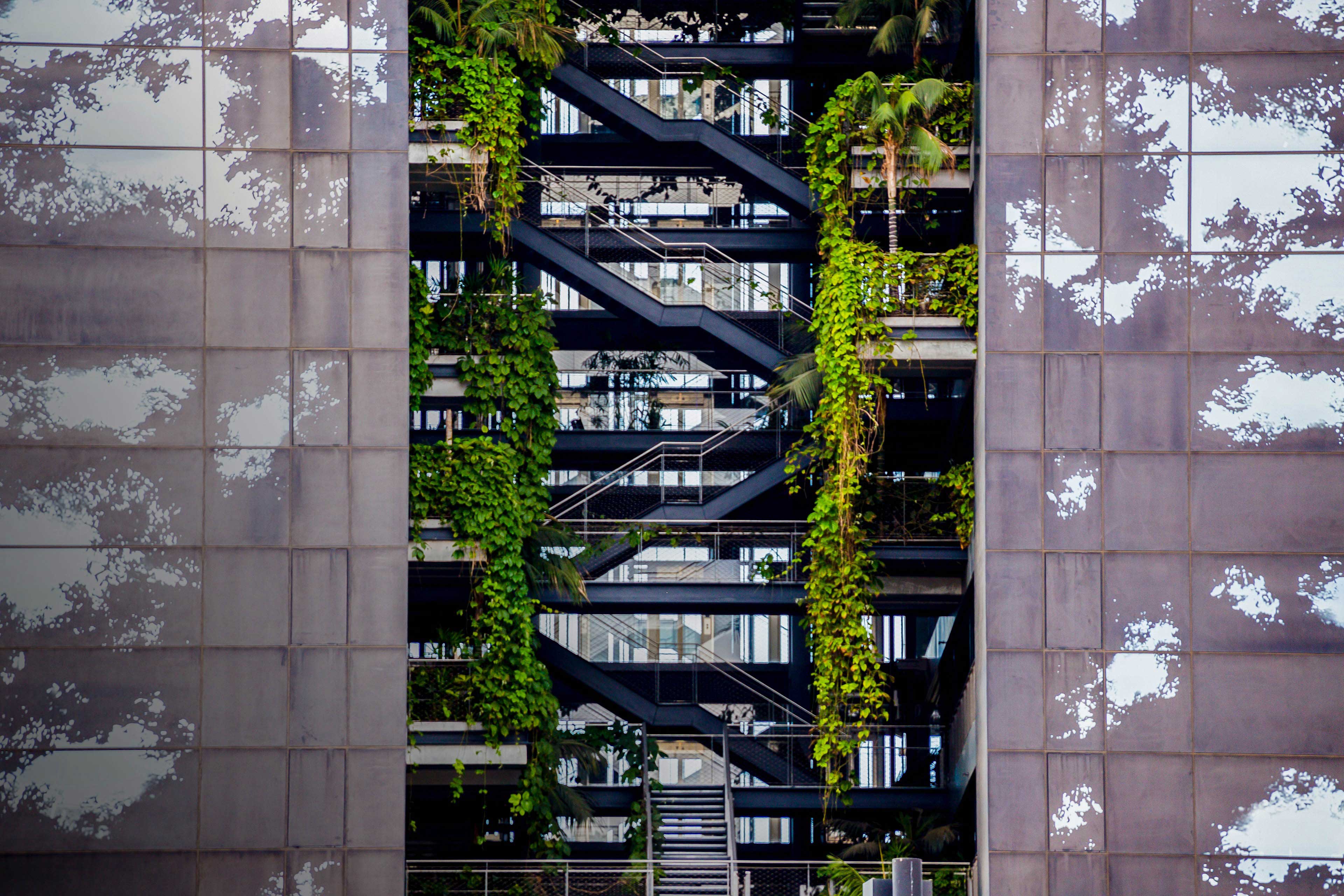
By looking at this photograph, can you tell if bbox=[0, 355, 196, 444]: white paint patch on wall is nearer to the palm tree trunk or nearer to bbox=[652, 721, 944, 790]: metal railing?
the palm tree trunk

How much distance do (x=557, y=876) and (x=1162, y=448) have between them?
1110 centimetres

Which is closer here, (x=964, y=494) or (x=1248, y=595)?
(x=1248, y=595)

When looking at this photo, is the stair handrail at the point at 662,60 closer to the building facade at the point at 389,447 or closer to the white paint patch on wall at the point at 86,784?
the building facade at the point at 389,447

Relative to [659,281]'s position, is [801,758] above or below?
below

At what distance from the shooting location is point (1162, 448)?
24.3 metres

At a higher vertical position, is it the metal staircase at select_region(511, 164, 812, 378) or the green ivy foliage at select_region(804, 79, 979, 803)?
the metal staircase at select_region(511, 164, 812, 378)

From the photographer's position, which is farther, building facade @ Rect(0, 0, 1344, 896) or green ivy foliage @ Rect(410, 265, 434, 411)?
green ivy foliage @ Rect(410, 265, 434, 411)

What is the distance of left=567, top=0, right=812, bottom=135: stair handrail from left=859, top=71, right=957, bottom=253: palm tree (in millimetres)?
3725

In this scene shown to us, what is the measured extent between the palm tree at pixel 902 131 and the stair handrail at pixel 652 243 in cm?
312

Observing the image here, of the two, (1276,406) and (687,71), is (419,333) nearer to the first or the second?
(687,71)

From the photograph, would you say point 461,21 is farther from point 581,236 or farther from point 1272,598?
point 1272,598

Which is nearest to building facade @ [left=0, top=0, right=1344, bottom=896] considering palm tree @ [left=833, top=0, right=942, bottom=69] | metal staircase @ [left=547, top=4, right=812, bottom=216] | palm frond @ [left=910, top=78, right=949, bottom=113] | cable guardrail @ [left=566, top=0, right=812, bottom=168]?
palm frond @ [left=910, top=78, right=949, bottom=113]

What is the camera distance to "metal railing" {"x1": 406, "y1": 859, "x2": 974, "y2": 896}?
26266 millimetres

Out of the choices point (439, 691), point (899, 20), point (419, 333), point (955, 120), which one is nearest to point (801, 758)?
point (439, 691)
